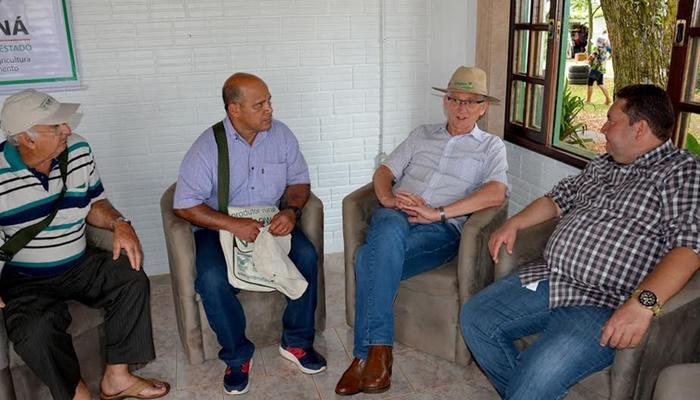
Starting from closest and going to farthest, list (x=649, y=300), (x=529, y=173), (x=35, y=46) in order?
(x=649, y=300) → (x=35, y=46) → (x=529, y=173)

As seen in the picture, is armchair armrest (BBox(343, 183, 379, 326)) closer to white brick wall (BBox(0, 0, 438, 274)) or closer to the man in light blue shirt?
the man in light blue shirt

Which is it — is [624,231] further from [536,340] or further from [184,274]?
[184,274]

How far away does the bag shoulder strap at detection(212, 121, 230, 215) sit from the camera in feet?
8.20

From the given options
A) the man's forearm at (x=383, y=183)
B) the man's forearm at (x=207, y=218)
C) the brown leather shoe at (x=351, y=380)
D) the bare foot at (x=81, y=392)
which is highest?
the man's forearm at (x=383, y=183)

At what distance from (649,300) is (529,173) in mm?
1563

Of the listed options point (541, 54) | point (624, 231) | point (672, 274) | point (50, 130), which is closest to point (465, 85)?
point (541, 54)

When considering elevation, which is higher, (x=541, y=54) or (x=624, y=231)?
(x=541, y=54)

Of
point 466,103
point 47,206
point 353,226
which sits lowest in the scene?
point 353,226

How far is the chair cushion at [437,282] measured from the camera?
2.39 meters

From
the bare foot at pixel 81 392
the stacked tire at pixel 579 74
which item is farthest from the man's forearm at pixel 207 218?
the stacked tire at pixel 579 74

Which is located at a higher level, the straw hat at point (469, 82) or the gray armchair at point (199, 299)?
the straw hat at point (469, 82)

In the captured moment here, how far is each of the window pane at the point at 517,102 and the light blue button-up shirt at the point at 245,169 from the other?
52.2 inches

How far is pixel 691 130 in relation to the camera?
7.73ft

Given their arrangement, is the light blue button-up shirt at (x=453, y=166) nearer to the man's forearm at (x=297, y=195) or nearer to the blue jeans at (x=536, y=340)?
the man's forearm at (x=297, y=195)
